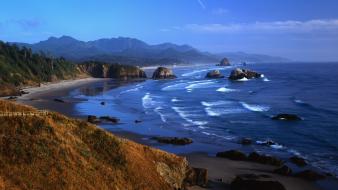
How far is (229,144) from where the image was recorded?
56469 mm

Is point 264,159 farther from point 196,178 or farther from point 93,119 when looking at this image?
point 93,119

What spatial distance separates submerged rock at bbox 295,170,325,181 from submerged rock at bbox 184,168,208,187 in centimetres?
953

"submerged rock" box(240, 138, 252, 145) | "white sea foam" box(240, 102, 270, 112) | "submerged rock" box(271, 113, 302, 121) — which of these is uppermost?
"submerged rock" box(271, 113, 302, 121)

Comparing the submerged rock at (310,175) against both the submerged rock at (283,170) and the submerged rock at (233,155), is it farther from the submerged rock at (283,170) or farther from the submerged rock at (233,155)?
the submerged rock at (233,155)

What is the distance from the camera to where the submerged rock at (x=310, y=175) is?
41.7m

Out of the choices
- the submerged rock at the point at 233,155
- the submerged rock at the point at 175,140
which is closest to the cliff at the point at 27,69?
the submerged rock at the point at 175,140

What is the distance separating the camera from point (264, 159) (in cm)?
4781

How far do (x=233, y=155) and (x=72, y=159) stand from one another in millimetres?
23168

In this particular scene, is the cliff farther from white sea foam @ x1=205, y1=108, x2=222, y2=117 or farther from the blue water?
white sea foam @ x1=205, y1=108, x2=222, y2=117

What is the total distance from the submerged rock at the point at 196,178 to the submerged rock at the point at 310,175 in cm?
953

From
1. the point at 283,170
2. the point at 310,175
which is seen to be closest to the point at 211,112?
the point at 283,170

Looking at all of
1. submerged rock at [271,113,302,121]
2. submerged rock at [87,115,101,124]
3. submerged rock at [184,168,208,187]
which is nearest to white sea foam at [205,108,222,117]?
submerged rock at [271,113,302,121]

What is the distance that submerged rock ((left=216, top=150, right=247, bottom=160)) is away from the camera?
4928 cm

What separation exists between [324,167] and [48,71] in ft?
445
